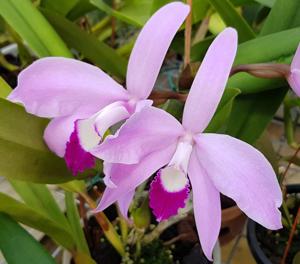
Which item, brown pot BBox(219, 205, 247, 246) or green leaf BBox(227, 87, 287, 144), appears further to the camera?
brown pot BBox(219, 205, 247, 246)

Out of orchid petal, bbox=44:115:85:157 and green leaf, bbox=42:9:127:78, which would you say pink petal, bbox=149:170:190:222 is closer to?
orchid petal, bbox=44:115:85:157

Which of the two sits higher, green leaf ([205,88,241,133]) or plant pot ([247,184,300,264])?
green leaf ([205,88,241,133])

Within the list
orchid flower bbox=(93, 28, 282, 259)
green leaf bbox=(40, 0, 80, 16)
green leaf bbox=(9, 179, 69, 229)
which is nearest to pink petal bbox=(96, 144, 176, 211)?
orchid flower bbox=(93, 28, 282, 259)

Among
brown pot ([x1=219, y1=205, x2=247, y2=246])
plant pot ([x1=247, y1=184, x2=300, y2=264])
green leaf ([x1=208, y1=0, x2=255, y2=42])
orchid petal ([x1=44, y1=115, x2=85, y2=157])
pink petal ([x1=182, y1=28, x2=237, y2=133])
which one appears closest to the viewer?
pink petal ([x1=182, y1=28, x2=237, y2=133])

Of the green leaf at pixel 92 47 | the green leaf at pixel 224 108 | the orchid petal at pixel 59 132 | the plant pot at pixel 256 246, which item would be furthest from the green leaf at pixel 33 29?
the plant pot at pixel 256 246

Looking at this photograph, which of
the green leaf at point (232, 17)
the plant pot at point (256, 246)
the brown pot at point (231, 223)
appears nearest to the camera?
the green leaf at point (232, 17)

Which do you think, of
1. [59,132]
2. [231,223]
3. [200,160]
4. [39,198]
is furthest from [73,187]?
[231,223]

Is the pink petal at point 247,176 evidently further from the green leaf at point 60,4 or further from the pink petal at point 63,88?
the green leaf at point 60,4

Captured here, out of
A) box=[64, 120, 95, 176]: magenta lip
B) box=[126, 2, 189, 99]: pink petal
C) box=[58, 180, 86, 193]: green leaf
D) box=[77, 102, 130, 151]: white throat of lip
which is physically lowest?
box=[58, 180, 86, 193]: green leaf
